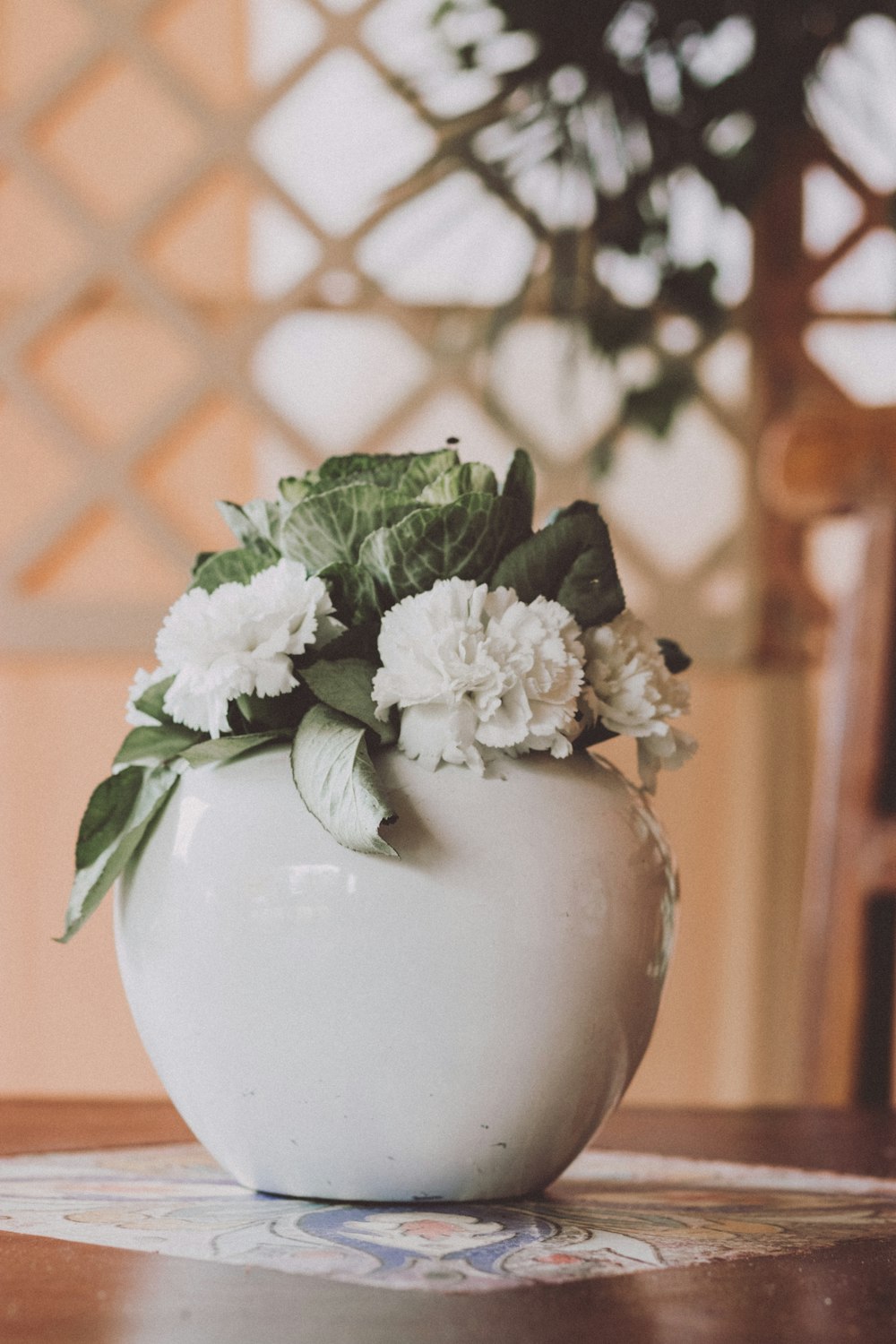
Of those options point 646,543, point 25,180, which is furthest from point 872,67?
point 25,180

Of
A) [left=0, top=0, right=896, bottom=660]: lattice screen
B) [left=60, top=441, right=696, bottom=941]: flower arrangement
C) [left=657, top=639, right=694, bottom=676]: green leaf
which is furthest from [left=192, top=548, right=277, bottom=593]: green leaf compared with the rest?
[left=0, top=0, right=896, bottom=660]: lattice screen

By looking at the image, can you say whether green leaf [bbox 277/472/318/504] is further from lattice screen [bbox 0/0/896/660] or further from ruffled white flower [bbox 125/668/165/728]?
lattice screen [bbox 0/0/896/660]

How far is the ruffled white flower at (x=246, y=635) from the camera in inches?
14.2

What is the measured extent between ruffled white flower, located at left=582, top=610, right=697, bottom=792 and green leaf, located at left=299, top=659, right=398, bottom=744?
0.06 m

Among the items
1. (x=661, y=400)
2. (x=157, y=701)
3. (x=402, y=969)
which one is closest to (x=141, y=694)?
(x=157, y=701)

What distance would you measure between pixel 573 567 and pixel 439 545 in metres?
0.04

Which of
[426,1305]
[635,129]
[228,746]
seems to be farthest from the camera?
[635,129]

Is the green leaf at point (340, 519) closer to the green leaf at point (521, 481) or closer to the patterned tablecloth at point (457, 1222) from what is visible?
the green leaf at point (521, 481)

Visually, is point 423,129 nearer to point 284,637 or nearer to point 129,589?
point 129,589

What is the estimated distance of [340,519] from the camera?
384 mm

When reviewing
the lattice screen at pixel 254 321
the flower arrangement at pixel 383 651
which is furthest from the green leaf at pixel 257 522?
the lattice screen at pixel 254 321

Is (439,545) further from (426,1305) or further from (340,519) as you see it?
(426,1305)

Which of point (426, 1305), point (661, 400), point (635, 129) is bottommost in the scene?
point (426, 1305)

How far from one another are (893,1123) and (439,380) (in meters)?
0.92
